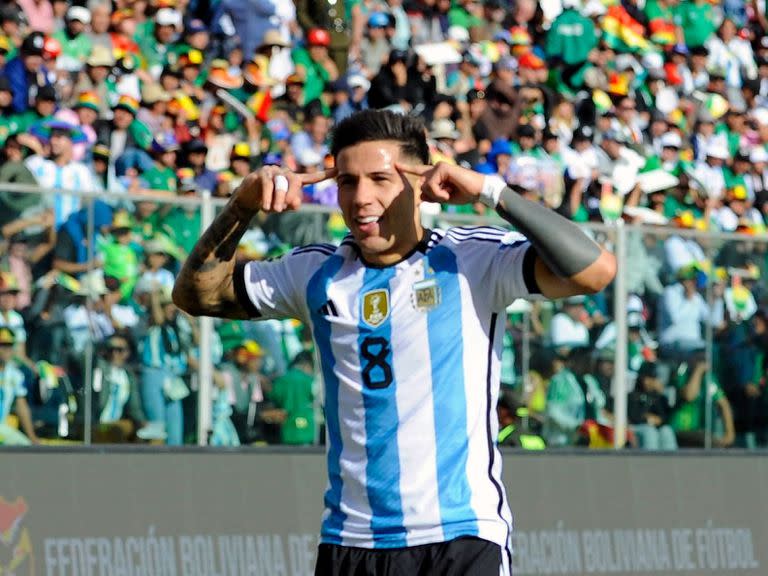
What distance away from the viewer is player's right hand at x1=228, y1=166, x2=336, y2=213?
5285mm

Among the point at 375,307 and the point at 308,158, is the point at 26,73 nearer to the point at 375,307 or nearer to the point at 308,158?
the point at 308,158

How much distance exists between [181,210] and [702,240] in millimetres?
4181

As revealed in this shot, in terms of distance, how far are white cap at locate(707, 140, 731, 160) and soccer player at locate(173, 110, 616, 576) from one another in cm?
1561

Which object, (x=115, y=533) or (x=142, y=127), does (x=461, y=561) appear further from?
(x=142, y=127)

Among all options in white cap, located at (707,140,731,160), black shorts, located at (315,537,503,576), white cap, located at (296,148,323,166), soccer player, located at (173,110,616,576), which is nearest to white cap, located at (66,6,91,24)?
white cap, located at (296,148,323,166)

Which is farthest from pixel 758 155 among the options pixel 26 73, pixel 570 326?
pixel 26 73

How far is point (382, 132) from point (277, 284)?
67cm

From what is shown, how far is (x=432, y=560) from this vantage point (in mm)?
5215

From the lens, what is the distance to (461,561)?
5211 mm

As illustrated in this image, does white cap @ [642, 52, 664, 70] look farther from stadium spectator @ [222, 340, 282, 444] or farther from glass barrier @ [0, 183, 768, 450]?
stadium spectator @ [222, 340, 282, 444]

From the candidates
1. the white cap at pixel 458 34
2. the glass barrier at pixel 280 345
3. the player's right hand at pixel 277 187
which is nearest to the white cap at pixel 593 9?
the white cap at pixel 458 34

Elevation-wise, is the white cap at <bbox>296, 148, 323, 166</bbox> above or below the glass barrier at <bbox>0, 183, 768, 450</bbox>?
above

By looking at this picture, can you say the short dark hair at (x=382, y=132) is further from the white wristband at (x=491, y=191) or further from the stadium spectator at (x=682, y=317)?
the stadium spectator at (x=682, y=317)

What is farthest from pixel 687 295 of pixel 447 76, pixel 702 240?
pixel 447 76
